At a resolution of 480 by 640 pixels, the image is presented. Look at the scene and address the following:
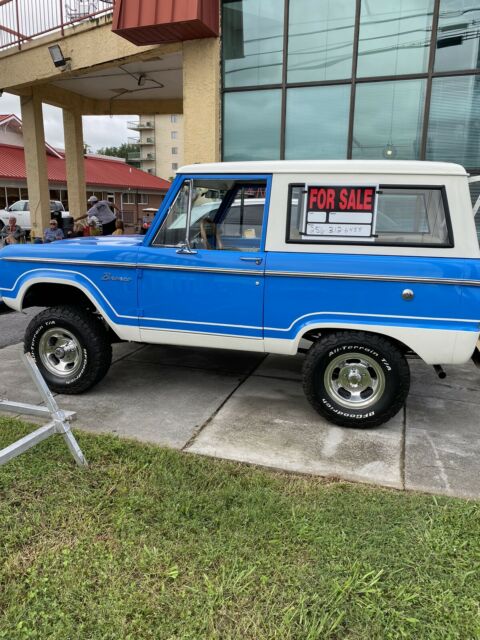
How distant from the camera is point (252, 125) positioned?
870 cm

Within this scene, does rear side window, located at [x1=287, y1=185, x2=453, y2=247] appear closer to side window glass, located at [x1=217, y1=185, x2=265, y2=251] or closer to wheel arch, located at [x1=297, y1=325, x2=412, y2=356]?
side window glass, located at [x1=217, y1=185, x2=265, y2=251]

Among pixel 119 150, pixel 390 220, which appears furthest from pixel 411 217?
pixel 119 150

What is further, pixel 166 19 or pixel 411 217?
pixel 166 19

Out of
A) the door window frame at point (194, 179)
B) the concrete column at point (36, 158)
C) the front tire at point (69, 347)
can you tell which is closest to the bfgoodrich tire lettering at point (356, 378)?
the door window frame at point (194, 179)

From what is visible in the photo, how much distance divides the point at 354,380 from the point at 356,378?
0.08ft

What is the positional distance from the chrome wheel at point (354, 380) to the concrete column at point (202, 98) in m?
5.82

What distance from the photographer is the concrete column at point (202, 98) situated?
838 centimetres

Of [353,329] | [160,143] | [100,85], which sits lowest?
[353,329]

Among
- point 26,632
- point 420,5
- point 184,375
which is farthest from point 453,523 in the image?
point 420,5

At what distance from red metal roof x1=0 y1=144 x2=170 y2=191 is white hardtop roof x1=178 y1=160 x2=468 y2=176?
26399 millimetres

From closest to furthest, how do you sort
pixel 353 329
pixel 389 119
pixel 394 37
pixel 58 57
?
pixel 353 329
pixel 394 37
pixel 389 119
pixel 58 57

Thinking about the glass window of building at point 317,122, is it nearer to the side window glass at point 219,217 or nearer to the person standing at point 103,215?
the person standing at point 103,215

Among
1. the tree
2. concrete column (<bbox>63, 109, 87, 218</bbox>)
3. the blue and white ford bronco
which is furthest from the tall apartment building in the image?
the blue and white ford bronco

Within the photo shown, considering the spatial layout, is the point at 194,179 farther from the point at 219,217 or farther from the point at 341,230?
the point at 341,230
